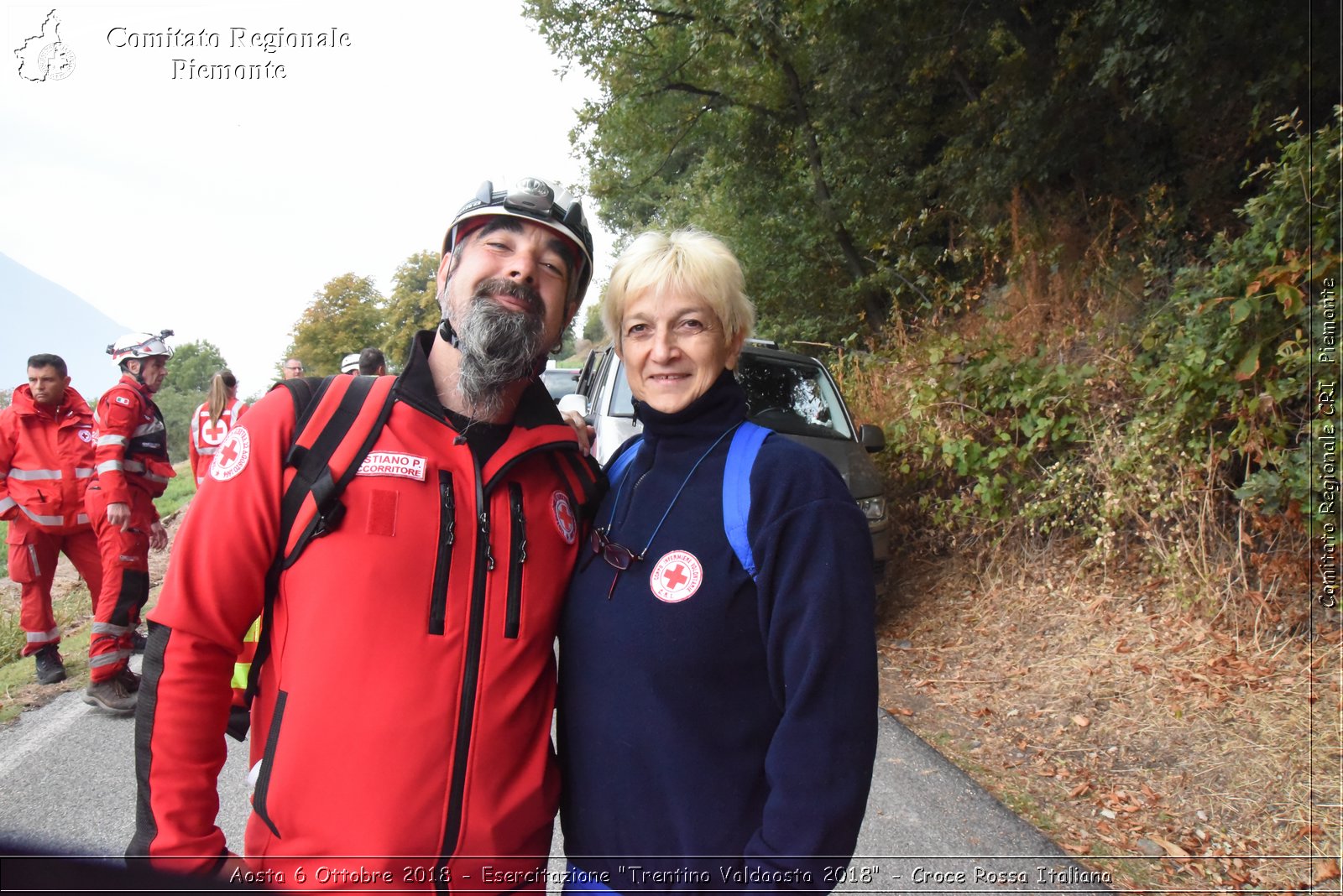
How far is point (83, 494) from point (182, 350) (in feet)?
230

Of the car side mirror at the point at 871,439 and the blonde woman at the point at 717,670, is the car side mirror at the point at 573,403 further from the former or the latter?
the blonde woman at the point at 717,670

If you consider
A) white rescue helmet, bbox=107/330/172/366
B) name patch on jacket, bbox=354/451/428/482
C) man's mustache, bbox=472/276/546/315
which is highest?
white rescue helmet, bbox=107/330/172/366

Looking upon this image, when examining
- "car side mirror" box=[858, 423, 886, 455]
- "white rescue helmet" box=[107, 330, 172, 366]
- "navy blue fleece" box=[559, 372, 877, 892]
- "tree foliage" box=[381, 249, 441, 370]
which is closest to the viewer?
"navy blue fleece" box=[559, 372, 877, 892]

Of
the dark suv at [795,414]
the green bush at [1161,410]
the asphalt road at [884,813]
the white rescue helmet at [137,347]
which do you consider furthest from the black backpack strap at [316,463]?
the white rescue helmet at [137,347]

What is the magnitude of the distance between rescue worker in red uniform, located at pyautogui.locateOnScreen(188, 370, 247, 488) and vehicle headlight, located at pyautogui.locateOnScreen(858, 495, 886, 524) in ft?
16.6

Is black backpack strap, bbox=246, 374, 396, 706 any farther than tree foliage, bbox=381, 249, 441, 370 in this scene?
No

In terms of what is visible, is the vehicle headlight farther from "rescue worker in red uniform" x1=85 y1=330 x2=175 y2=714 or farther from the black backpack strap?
"rescue worker in red uniform" x1=85 y1=330 x2=175 y2=714

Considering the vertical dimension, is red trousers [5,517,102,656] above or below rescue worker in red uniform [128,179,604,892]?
below

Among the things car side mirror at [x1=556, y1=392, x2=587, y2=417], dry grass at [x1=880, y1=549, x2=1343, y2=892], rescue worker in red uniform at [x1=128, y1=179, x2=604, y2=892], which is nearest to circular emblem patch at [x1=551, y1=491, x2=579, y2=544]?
rescue worker in red uniform at [x1=128, y1=179, x2=604, y2=892]

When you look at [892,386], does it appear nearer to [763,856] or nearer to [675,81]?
[763,856]

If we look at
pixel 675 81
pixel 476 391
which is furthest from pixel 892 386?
pixel 675 81

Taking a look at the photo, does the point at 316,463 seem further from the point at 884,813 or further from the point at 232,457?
the point at 884,813

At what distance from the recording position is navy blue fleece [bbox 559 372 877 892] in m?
1.32

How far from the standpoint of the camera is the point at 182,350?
64.2m
